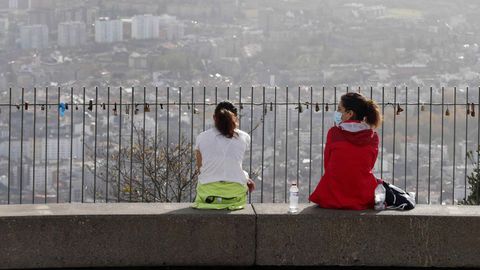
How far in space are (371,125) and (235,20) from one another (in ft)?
157

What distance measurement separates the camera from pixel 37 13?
172 feet

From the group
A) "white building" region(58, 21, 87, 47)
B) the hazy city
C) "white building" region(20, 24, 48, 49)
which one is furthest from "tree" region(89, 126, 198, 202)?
"white building" region(58, 21, 87, 47)

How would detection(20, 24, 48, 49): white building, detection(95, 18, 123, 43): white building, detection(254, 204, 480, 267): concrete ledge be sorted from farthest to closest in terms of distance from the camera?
detection(95, 18, 123, 43): white building, detection(20, 24, 48, 49): white building, detection(254, 204, 480, 267): concrete ledge

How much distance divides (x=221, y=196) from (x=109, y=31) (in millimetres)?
42668

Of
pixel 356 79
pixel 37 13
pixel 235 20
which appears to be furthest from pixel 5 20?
pixel 356 79

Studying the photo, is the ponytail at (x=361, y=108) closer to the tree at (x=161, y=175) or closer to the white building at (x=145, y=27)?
the tree at (x=161, y=175)

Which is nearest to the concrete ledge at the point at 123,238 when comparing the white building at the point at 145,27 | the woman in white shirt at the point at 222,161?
the woman in white shirt at the point at 222,161

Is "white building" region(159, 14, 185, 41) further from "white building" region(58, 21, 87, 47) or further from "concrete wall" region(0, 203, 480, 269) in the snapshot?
"concrete wall" region(0, 203, 480, 269)

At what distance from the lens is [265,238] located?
8922 millimetres

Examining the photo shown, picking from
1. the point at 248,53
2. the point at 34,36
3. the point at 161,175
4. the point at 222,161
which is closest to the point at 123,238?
the point at 222,161

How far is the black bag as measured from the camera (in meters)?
9.12

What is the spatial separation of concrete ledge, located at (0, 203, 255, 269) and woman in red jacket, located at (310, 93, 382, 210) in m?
0.68

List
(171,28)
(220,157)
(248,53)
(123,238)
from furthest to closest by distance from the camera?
(171,28)
(248,53)
(220,157)
(123,238)

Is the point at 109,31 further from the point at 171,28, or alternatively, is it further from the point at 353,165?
the point at 353,165
